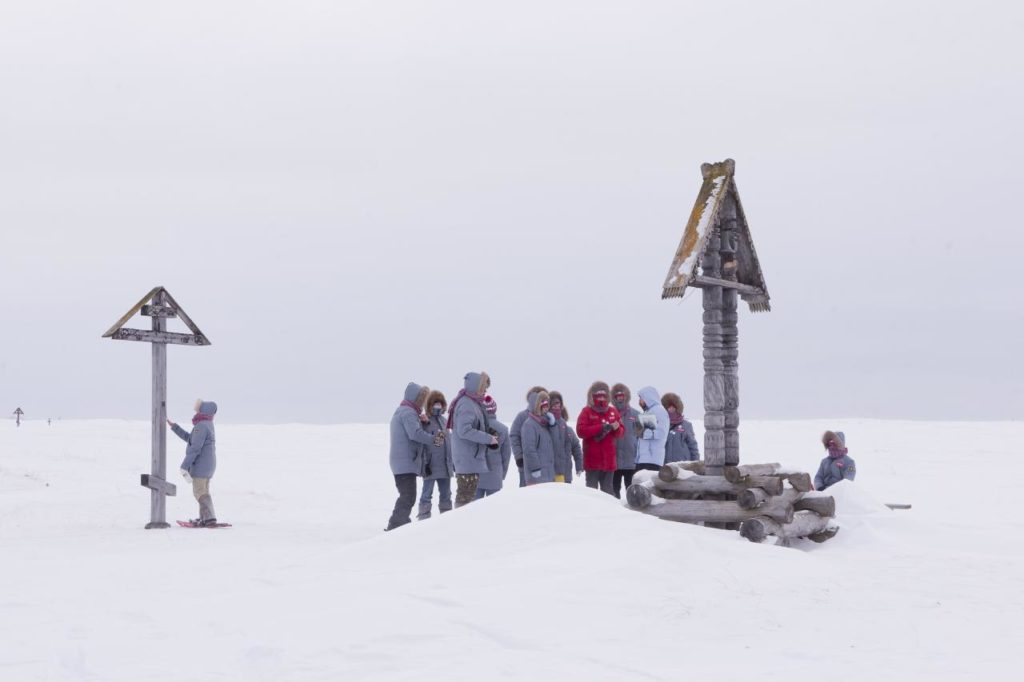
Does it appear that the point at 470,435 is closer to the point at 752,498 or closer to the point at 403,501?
the point at 403,501

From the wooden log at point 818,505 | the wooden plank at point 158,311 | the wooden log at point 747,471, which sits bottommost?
the wooden log at point 818,505

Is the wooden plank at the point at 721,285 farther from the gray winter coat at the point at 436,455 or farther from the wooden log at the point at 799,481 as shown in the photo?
the gray winter coat at the point at 436,455

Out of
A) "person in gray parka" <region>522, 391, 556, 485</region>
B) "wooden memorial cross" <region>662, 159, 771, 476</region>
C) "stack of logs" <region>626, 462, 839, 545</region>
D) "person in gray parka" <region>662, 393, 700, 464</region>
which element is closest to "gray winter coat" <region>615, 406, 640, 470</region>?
"person in gray parka" <region>662, 393, 700, 464</region>

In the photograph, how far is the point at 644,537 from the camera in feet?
30.2

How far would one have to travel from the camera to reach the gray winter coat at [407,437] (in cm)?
1303

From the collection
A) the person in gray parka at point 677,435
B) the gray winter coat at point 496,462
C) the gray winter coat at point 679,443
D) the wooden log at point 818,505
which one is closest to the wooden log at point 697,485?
the wooden log at point 818,505

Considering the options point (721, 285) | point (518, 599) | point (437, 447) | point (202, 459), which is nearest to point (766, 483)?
point (721, 285)

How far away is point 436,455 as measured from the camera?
13.5 meters

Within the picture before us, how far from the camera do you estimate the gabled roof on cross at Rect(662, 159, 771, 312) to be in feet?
38.0

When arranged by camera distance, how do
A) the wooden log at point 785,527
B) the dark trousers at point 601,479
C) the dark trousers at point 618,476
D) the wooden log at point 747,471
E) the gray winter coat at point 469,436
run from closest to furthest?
the wooden log at point 785,527, the wooden log at point 747,471, the gray winter coat at point 469,436, the dark trousers at point 601,479, the dark trousers at point 618,476

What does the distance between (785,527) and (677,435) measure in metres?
3.64

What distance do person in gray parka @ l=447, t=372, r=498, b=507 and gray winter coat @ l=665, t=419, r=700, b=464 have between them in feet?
9.99

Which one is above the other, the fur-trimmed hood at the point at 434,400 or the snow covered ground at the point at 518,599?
the fur-trimmed hood at the point at 434,400

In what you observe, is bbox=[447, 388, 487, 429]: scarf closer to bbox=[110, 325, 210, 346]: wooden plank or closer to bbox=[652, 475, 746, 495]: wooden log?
bbox=[652, 475, 746, 495]: wooden log
